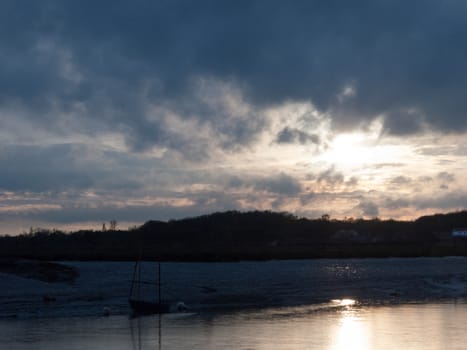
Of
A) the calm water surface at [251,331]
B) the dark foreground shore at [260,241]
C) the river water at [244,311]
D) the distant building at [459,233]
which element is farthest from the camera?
the distant building at [459,233]

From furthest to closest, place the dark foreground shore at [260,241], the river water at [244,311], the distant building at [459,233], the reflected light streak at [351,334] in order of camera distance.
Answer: the distant building at [459,233], the dark foreground shore at [260,241], the river water at [244,311], the reflected light streak at [351,334]

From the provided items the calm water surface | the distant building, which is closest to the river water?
the calm water surface

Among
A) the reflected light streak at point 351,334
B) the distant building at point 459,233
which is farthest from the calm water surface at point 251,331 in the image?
the distant building at point 459,233

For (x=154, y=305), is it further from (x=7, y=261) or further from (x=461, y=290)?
(x=461, y=290)

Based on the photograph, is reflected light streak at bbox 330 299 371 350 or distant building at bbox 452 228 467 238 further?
distant building at bbox 452 228 467 238

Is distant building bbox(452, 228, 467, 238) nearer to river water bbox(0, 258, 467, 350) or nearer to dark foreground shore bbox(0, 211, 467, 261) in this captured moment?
dark foreground shore bbox(0, 211, 467, 261)

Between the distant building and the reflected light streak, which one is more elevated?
the distant building

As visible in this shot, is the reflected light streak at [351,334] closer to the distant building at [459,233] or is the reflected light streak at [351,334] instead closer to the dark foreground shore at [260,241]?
the dark foreground shore at [260,241]

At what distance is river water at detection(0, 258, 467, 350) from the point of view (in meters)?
27.8

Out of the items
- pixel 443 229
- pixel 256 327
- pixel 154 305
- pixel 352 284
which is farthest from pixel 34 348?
pixel 443 229

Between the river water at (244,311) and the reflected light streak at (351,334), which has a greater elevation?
the river water at (244,311)

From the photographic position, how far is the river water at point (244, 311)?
91.1ft

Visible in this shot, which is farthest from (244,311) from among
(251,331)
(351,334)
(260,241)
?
(260,241)

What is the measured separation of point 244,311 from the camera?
39.1 metres
